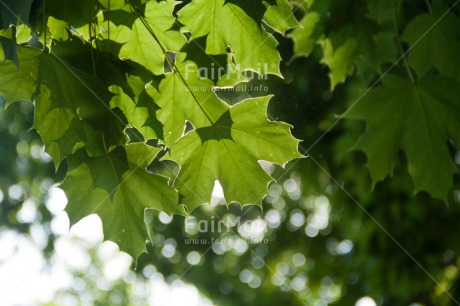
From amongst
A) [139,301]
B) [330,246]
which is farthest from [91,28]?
[139,301]

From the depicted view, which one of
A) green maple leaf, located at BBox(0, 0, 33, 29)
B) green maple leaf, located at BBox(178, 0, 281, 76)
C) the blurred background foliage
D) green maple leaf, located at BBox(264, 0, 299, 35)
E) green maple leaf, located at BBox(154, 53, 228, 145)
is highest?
green maple leaf, located at BBox(0, 0, 33, 29)

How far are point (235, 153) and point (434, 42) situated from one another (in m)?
0.78

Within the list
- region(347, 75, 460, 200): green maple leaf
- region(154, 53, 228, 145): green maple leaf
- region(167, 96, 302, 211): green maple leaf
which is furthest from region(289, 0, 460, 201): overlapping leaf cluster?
region(154, 53, 228, 145): green maple leaf

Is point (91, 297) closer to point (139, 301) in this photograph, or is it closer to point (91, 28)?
point (139, 301)

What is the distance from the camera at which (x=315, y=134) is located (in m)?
3.11

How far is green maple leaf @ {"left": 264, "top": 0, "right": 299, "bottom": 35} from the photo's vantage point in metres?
1.38

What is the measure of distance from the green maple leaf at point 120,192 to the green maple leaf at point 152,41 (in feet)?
0.79

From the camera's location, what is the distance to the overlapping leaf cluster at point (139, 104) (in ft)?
4.07

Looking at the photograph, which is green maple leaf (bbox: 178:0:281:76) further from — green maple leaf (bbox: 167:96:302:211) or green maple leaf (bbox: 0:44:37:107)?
green maple leaf (bbox: 0:44:37:107)

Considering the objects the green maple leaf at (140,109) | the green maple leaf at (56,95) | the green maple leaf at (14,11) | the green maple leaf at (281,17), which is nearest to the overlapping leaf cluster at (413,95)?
the green maple leaf at (281,17)

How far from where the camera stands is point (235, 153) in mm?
1376

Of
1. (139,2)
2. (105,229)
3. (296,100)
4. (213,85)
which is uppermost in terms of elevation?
(139,2)

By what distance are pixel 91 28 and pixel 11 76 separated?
22cm

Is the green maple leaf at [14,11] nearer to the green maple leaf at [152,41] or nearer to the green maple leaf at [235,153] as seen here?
the green maple leaf at [152,41]
